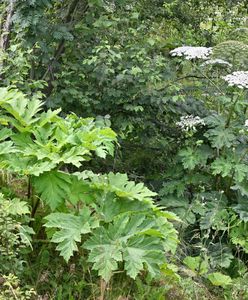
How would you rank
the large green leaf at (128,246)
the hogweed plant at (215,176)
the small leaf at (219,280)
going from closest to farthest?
the large green leaf at (128,246) < the small leaf at (219,280) < the hogweed plant at (215,176)

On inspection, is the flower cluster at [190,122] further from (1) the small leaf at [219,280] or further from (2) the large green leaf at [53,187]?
(2) the large green leaf at [53,187]

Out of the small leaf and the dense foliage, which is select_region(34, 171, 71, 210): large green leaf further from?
the small leaf

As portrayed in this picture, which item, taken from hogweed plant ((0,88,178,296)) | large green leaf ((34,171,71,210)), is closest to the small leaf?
hogweed plant ((0,88,178,296))

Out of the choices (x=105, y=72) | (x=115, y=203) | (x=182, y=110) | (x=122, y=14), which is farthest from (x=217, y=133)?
→ (x=115, y=203)

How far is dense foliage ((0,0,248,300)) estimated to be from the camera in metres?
3.31

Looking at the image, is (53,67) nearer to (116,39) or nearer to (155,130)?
(116,39)

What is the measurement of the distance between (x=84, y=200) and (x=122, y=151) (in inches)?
98.4

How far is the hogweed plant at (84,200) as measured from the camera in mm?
3184

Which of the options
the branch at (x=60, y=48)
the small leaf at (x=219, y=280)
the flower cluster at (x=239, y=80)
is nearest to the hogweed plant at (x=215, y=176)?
the flower cluster at (x=239, y=80)

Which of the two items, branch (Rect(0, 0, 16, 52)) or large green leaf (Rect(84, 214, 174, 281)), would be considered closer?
large green leaf (Rect(84, 214, 174, 281))

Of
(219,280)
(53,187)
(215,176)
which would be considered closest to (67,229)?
(53,187)

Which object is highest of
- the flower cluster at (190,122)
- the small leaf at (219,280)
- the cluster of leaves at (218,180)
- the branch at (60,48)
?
the branch at (60,48)

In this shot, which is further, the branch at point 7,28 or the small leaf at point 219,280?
the branch at point 7,28

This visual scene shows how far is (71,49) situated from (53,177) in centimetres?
246
